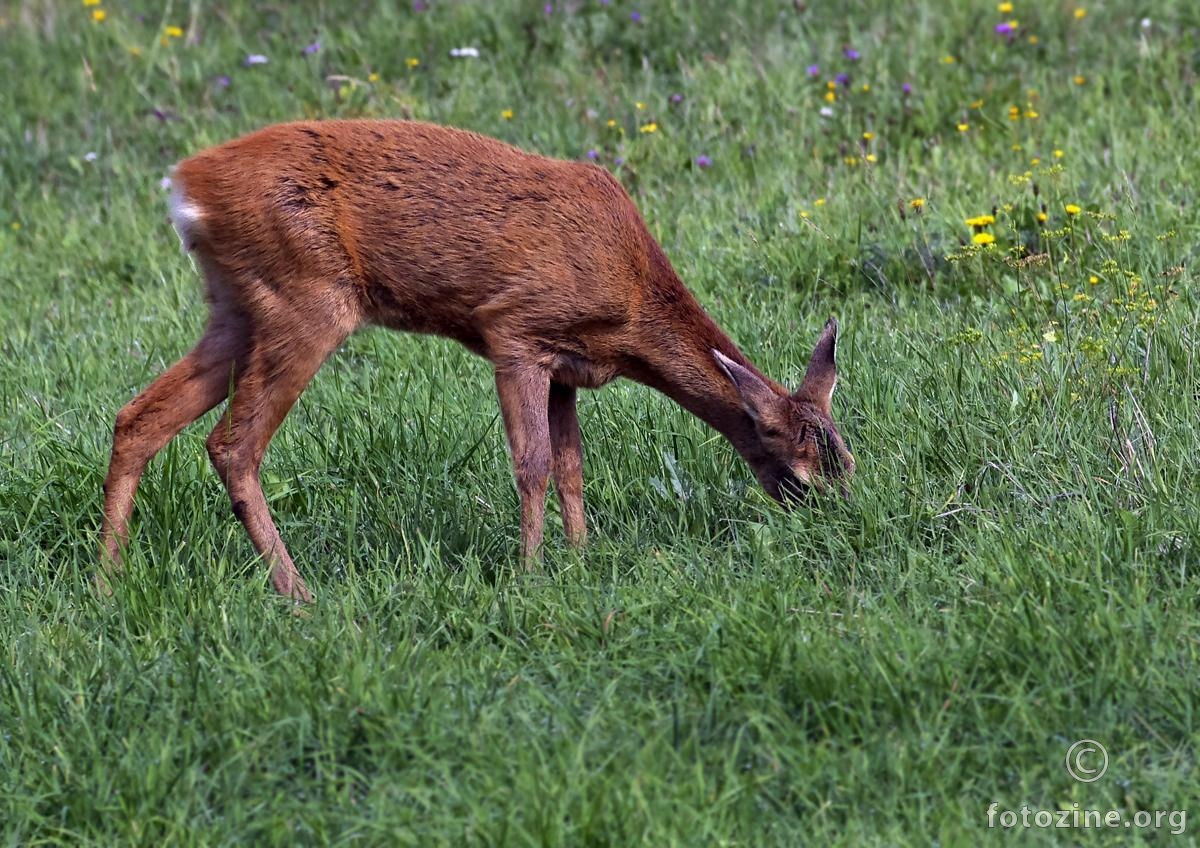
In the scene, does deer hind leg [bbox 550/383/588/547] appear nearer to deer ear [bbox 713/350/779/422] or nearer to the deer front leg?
the deer front leg

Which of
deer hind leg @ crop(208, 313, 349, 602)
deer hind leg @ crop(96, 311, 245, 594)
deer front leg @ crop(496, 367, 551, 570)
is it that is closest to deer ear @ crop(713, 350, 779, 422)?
deer front leg @ crop(496, 367, 551, 570)

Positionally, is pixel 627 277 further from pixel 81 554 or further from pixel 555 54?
pixel 555 54

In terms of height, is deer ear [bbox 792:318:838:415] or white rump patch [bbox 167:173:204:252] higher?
white rump patch [bbox 167:173:204:252]

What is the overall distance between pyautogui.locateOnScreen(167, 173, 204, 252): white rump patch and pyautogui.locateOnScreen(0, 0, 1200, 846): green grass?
0.72m

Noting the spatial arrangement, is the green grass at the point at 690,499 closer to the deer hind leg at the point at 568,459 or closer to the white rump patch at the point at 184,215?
the deer hind leg at the point at 568,459

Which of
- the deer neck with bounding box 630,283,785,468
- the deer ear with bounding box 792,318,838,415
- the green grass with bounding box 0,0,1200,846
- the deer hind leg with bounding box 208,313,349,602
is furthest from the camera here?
the deer neck with bounding box 630,283,785,468

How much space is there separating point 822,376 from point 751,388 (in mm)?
256

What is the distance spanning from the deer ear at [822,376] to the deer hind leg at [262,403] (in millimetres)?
1488

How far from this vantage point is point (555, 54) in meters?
9.10

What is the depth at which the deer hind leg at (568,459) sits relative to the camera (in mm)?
5047

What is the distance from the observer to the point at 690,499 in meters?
5.08

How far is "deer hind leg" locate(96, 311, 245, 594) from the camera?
505 cm

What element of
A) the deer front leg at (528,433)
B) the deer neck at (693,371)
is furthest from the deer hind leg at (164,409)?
the deer neck at (693,371)

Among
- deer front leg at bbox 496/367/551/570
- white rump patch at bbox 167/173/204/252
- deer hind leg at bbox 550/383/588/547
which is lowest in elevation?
deer hind leg at bbox 550/383/588/547
